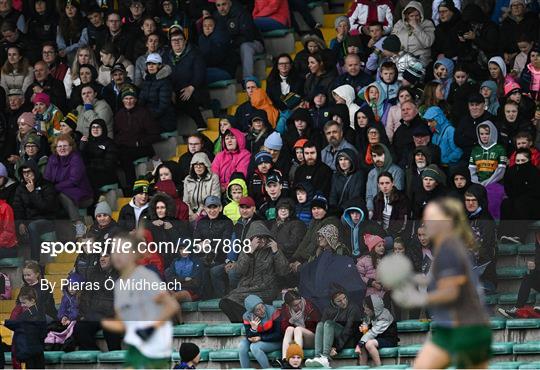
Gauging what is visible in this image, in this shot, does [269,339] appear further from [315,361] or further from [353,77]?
[353,77]

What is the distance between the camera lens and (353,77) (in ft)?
70.5

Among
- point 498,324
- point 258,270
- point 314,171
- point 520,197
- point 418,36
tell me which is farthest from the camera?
point 418,36

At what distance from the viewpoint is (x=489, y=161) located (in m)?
19.6

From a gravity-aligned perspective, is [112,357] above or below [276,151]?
below

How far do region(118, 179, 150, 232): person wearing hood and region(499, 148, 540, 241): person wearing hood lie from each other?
396cm

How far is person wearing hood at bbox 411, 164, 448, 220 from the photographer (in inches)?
750

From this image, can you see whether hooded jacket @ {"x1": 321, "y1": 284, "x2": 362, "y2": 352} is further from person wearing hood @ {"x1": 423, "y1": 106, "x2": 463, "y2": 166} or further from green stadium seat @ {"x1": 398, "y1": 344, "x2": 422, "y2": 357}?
person wearing hood @ {"x1": 423, "y1": 106, "x2": 463, "y2": 166}

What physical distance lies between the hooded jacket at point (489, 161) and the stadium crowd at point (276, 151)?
0.06ft

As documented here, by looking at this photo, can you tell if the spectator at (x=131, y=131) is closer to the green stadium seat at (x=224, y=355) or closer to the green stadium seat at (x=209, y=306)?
the green stadium seat at (x=209, y=306)

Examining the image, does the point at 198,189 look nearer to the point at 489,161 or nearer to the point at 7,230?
the point at 7,230

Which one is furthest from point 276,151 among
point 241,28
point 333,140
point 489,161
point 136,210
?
point 241,28

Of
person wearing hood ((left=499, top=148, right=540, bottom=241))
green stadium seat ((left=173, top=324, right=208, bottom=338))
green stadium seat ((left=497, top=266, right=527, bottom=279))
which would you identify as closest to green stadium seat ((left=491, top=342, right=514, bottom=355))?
green stadium seat ((left=497, top=266, right=527, bottom=279))

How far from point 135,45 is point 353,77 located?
3.13 m

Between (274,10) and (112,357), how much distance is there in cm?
615
